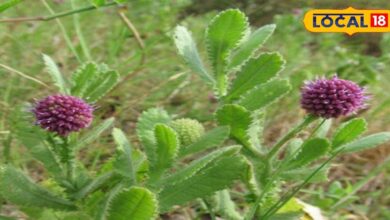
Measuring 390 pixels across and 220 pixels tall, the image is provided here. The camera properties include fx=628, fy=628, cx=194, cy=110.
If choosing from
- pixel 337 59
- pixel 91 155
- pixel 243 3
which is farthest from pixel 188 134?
pixel 243 3

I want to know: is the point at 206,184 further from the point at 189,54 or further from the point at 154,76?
A: the point at 154,76

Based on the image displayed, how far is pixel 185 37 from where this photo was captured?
54.3 inches

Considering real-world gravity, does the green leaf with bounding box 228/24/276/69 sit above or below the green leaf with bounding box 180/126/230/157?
above

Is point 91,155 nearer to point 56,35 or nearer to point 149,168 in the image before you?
point 149,168

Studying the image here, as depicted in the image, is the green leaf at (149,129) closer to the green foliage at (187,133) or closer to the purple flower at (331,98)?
the green foliage at (187,133)

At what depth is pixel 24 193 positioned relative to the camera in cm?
117

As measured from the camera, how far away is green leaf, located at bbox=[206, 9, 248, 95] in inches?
50.1

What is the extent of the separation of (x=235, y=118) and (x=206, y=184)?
0.16m

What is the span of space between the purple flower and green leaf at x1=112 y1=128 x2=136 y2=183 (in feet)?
1.22

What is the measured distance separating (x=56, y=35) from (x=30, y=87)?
0.71 m

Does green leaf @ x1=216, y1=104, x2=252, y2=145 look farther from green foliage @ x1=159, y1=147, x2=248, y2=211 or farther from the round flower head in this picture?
the round flower head

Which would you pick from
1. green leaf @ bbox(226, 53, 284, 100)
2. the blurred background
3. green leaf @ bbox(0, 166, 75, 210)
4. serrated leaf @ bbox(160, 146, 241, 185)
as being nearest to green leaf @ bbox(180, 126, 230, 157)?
serrated leaf @ bbox(160, 146, 241, 185)

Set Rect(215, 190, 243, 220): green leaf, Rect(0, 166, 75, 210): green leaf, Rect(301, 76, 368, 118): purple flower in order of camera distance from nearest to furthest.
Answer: Rect(0, 166, 75, 210): green leaf, Rect(301, 76, 368, 118): purple flower, Rect(215, 190, 243, 220): green leaf

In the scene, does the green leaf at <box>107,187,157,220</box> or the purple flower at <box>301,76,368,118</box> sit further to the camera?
the purple flower at <box>301,76,368,118</box>
